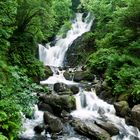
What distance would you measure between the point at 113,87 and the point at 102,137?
553cm

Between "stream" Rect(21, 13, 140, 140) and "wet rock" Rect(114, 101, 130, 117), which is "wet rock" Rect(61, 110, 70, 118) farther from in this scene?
"wet rock" Rect(114, 101, 130, 117)

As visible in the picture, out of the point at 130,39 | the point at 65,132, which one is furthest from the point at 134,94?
the point at 130,39

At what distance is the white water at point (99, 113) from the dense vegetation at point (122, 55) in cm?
119

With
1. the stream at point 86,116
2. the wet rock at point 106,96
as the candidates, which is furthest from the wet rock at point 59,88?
the wet rock at point 106,96

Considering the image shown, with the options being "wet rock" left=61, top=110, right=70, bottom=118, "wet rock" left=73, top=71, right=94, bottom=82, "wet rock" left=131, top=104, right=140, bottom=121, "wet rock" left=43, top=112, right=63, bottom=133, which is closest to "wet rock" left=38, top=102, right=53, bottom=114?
"wet rock" left=61, top=110, right=70, bottom=118

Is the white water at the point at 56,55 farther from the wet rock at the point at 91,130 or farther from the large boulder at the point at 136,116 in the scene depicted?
the large boulder at the point at 136,116

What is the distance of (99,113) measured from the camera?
47.2 feet

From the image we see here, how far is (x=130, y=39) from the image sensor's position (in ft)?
64.9

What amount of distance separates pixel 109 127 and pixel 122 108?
2110 millimetres

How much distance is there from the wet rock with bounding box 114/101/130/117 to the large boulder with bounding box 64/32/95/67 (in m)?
9.91

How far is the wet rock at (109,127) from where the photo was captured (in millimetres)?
11997

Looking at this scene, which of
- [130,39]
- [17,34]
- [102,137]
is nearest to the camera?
[102,137]

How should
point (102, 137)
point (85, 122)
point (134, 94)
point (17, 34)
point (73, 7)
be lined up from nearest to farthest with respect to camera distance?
1. point (102, 137)
2. point (85, 122)
3. point (134, 94)
4. point (17, 34)
5. point (73, 7)

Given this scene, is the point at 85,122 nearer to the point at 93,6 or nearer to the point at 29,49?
the point at 29,49
